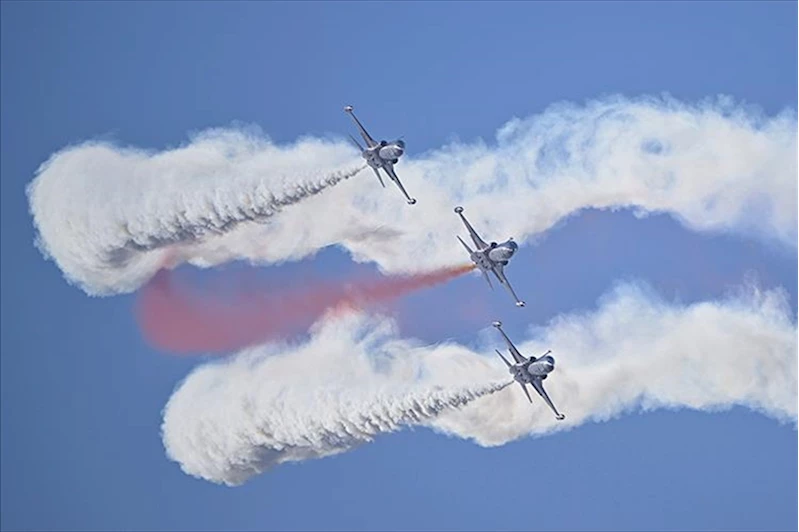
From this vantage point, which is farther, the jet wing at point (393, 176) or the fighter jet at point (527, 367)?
the jet wing at point (393, 176)

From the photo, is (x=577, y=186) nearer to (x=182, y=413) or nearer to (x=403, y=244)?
(x=403, y=244)

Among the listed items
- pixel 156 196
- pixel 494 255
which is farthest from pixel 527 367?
pixel 156 196

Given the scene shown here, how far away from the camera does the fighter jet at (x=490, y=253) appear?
265 ft

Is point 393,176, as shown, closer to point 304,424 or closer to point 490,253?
point 490,253

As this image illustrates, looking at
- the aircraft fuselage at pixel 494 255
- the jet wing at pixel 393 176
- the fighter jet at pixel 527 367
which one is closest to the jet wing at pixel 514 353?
the fighter jet at pixel 527 367

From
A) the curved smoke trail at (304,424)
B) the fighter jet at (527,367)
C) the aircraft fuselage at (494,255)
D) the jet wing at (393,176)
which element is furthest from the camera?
the curved smoke trail at (304,424)

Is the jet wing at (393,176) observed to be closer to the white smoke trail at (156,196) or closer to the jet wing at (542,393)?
the white smoke trail at (156,196)

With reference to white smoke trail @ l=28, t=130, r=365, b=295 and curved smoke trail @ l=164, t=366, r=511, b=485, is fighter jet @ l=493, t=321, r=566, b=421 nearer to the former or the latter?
curved smoke trail @ l=164, t=366, r=511, b=485

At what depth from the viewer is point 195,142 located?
279 feet

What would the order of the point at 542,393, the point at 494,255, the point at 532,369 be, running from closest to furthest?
the point at 532,369 → the point at 542,393 → the point at 494,255

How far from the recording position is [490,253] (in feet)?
265

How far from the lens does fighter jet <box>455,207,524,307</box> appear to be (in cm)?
8081

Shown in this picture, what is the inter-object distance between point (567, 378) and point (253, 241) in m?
10.1

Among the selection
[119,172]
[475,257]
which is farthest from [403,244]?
[119,172]
